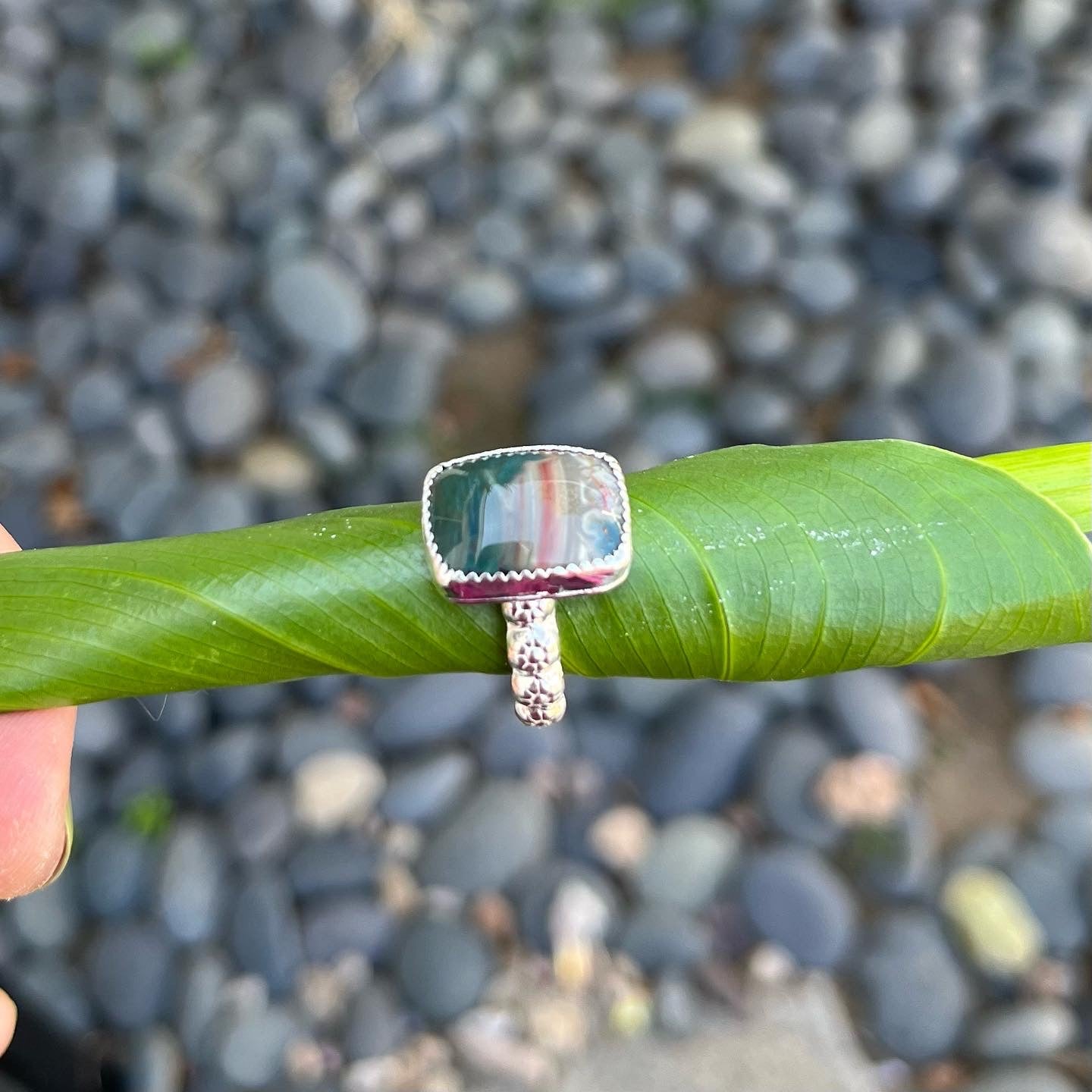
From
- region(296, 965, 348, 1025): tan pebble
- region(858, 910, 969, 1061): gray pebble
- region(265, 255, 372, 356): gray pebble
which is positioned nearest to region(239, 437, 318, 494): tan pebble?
region(265, 255, 372, 356): gray pebble

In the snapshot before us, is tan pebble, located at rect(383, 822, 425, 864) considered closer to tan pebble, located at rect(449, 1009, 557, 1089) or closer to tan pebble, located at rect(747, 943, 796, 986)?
tan pebble, located at rect(449, 1009, 557, 1089)

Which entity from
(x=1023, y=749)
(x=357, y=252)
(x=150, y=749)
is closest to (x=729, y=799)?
(x=1023, y=749)

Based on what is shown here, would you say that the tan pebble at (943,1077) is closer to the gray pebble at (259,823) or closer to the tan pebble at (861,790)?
the tan pebble at (861,790)

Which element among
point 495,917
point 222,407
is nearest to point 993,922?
point 495,917

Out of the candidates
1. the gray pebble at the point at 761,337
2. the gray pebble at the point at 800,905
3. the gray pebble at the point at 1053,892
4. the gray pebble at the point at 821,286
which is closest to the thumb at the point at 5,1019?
the gray pebble at the point at 800,905

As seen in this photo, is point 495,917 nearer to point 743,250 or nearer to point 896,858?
point 896,858

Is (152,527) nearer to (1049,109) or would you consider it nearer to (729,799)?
(729,799)
